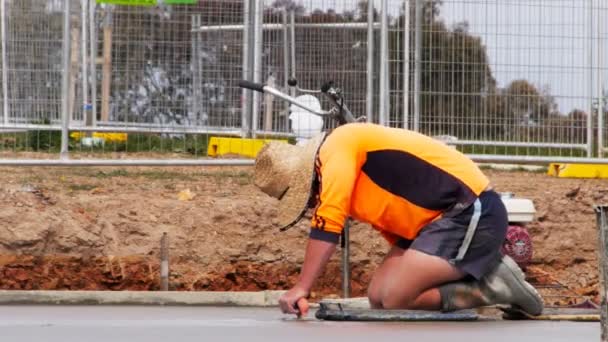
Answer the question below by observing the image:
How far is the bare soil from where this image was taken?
12375 millimetres

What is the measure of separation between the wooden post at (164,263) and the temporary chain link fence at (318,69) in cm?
180

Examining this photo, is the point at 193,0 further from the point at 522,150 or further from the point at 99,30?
the point at 522,150

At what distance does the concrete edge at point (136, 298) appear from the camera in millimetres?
10805

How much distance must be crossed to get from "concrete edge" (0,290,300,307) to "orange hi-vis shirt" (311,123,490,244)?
2729mm

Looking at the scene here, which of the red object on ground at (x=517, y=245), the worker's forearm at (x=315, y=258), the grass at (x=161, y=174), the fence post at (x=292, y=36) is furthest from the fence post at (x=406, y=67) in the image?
the worker's forearm at (x=315, y=258)

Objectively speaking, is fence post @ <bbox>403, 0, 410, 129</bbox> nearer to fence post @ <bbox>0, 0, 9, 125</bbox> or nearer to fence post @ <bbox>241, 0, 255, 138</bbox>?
fence post @ <bbox>241, 0, 255, 138</bbox>

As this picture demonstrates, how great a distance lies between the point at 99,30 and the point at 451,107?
12.1ft

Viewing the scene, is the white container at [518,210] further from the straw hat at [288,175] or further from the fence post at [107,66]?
the fence post at [107,66]

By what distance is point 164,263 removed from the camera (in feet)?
40.4

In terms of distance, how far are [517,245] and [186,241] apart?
3896 millimetres

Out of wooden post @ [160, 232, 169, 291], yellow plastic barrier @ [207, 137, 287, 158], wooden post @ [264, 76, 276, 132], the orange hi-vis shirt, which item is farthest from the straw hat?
wooden post @ [264, 76, 276, 132]

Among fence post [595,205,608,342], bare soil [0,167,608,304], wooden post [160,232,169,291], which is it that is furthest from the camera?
bare soil [0,167,608,304]

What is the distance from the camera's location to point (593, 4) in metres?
14.2

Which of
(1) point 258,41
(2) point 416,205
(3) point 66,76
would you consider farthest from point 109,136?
(2) point 416,205
